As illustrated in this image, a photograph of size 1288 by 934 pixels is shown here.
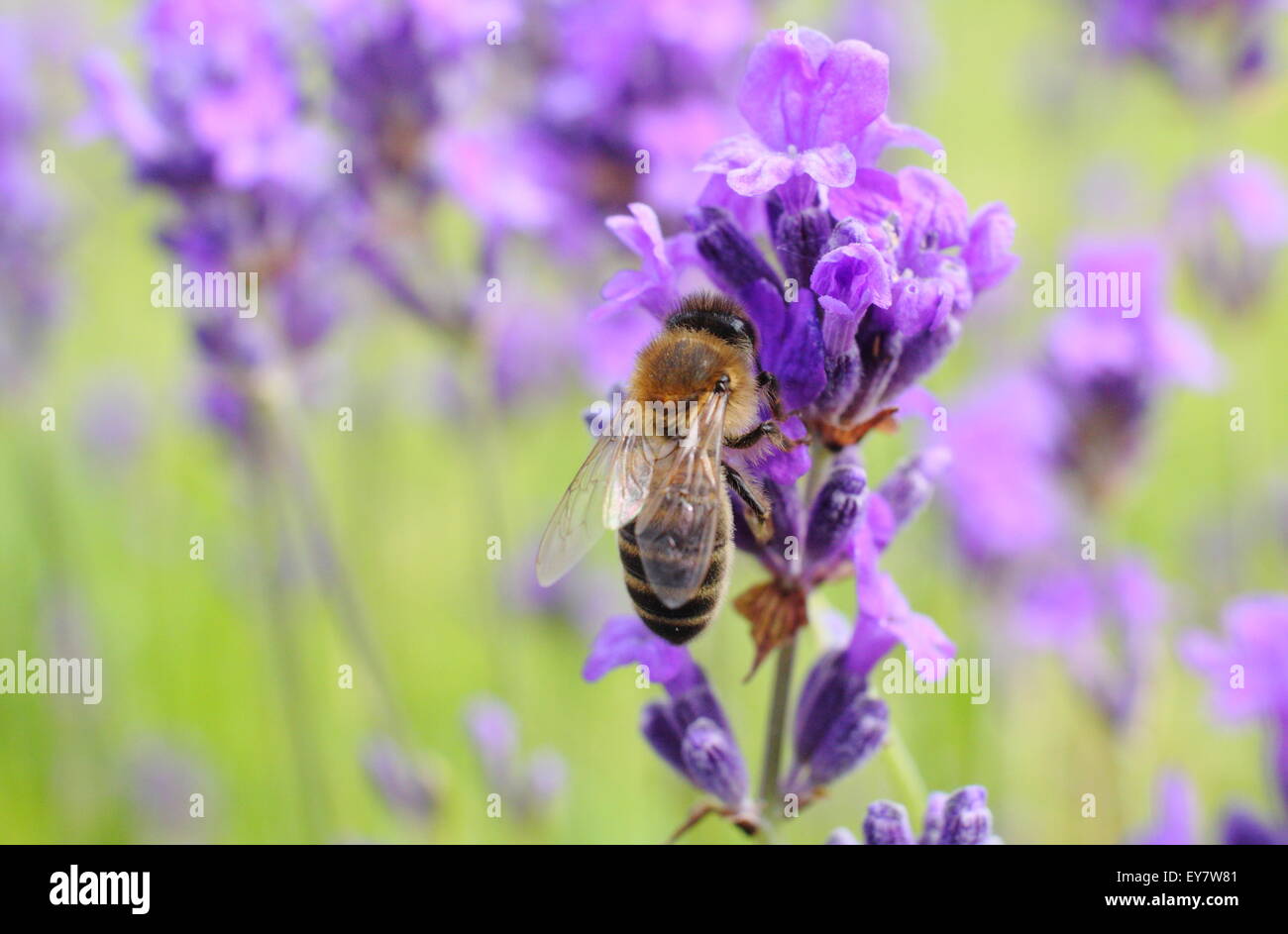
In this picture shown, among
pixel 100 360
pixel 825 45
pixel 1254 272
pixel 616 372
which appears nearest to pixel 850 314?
pixel 825 45

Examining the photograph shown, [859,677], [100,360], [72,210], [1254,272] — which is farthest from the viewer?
[100,360]

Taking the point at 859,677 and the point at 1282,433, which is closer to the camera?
the point at 859,677

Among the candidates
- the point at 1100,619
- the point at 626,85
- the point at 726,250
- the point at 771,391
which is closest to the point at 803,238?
the point at 726,250

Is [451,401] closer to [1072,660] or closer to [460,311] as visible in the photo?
[460,311]

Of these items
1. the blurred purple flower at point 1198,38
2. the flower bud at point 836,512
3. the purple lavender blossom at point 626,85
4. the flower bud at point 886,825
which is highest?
the blurred purple flower at point 1198,38

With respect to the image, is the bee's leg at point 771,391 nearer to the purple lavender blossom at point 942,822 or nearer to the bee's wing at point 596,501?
the bee's wing at point 596,501

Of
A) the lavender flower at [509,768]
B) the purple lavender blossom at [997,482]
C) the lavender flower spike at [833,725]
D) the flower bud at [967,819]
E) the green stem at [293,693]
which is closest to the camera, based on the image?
the flower bud at [967,819]

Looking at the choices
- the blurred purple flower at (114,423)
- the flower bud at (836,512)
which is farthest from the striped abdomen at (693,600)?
the blurred purple flower at (114,423)
